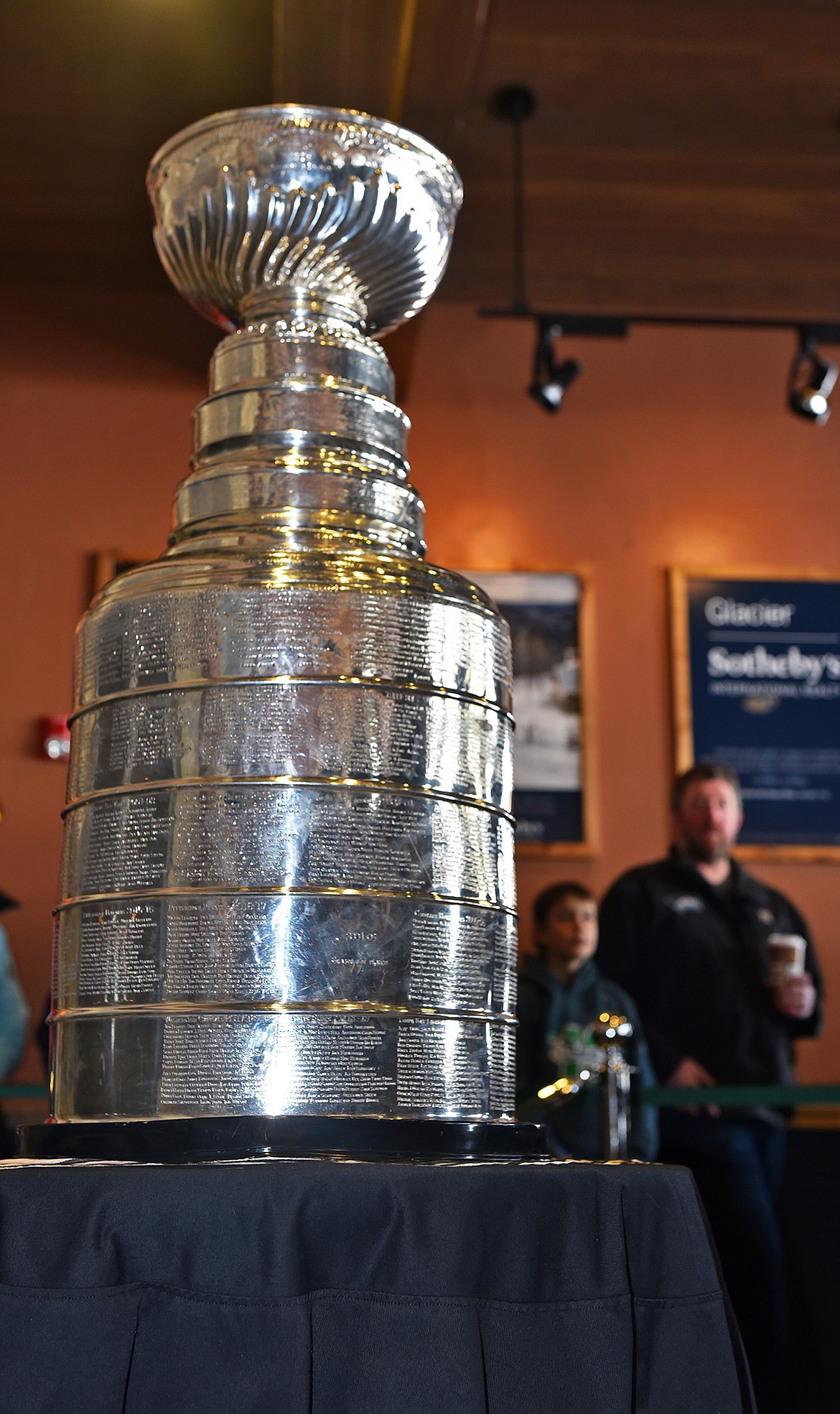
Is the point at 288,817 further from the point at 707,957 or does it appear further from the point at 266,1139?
the point at 707,957

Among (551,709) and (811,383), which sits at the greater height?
(811,383)

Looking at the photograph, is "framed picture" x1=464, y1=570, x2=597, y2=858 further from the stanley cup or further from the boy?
the stanley cup

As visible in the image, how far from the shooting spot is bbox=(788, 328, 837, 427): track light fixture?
13.8ft

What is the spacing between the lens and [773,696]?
4.64 metres

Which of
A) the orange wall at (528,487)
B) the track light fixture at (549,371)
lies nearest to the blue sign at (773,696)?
the orange wall at (528,487)

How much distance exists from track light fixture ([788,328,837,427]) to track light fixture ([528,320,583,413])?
68 cm

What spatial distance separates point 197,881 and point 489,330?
4052 mm

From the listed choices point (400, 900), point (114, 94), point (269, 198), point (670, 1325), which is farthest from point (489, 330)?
point (670, 1325)

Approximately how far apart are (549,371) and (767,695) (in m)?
1.32

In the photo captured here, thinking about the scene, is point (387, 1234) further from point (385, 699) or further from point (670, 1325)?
point (385, 699)

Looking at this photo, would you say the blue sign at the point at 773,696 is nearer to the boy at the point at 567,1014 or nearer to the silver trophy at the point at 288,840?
the boy at the point at 567,1014

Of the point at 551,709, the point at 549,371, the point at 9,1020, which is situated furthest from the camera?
the point at 551,709

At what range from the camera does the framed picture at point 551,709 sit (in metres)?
4.44

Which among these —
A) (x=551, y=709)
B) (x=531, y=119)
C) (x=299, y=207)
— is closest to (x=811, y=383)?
(x=531, y=119)
